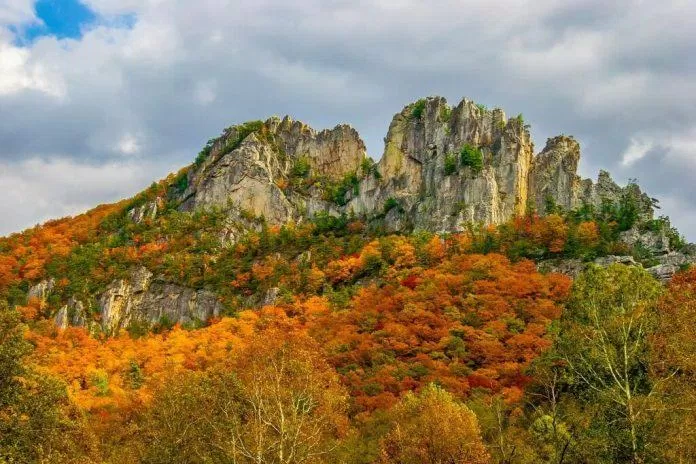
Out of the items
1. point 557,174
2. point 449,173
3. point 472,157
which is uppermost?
point 472,157

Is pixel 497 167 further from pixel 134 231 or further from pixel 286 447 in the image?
pixel 286 447

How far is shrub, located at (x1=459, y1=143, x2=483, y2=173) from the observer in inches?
3563

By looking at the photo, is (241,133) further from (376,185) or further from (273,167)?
(376,185)

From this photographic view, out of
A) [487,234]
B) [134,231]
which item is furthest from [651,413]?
[134,231]

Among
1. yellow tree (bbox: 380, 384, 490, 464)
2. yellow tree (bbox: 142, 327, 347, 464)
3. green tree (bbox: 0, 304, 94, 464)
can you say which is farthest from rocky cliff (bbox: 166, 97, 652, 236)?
green tree (bbox: 0, 304, 94, 464)

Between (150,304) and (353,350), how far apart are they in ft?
147

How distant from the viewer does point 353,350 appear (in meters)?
53.9

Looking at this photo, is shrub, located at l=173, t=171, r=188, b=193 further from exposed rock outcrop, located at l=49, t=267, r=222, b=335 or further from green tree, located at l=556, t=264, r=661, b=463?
green tree, located at l=556, t=264, r=661, b=463

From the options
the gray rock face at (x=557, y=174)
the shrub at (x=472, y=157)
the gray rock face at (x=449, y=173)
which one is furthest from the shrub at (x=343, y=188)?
the gray rock face at (x=557, y=174)

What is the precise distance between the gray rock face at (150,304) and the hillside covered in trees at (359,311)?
0.26 meters

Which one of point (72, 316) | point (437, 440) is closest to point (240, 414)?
point (437, 440)

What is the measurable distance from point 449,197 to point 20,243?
70.1m

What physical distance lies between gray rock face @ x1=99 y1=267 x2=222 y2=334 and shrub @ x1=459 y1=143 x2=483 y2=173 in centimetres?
3743

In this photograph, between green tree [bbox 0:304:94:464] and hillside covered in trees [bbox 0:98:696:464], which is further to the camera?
hillside covered in trees [bbox 0:98:696:464]
